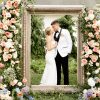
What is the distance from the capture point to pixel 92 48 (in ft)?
18.0

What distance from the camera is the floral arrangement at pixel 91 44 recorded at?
17.8 ft

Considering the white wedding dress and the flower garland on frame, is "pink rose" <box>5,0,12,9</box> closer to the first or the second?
the flower garland on frame

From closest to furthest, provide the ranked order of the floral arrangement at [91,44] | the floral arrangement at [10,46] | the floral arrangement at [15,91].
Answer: the floral arrangement at [15,91]
the floral arrangement at [10,46]
the floral arrangement at [91,44]

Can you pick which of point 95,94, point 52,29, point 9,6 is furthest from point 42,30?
point 95,94

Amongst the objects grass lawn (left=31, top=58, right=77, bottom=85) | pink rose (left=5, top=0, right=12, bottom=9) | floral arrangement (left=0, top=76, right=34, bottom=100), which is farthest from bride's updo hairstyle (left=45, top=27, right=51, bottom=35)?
floral arrangement (left=0, top=76, right=34, bottom=100)

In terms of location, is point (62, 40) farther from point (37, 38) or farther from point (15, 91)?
point (15, 91)

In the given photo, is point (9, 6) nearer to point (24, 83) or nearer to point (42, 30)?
point (42, 30)

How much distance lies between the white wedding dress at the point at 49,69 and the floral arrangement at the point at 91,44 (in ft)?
1.17

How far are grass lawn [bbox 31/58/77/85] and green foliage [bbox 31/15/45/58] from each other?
10cm

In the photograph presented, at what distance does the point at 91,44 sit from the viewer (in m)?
5.46

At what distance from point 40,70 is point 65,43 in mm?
448

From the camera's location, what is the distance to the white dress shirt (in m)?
5.49

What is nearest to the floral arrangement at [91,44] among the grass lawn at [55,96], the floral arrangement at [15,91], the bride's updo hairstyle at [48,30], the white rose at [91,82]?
the white rose at [91,82]

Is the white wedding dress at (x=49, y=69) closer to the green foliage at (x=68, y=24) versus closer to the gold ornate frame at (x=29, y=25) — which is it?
the gold ornate frame at (x=29, y=25)
